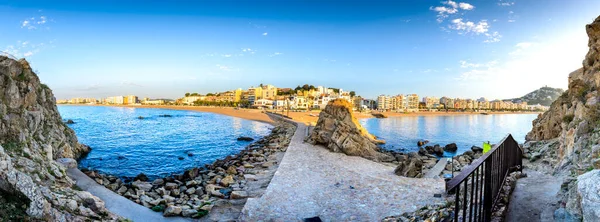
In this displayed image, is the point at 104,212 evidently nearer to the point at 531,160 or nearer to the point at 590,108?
the point at 590,108

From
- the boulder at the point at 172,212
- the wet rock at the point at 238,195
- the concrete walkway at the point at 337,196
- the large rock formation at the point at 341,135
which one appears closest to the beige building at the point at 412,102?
the large rock formation at the point at 341,135

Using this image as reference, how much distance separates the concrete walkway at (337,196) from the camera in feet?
27.0

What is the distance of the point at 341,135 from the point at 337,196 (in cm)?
1058

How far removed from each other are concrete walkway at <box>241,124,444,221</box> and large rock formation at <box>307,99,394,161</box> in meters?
6.00

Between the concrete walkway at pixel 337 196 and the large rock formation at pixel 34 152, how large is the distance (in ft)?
13.4

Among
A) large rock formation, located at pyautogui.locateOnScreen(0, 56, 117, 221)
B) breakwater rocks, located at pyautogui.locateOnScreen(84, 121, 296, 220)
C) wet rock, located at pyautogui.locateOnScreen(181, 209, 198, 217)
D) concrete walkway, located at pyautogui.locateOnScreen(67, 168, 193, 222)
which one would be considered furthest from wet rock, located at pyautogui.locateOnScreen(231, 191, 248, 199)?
large rock formation, located at pyautogui.locateOnScreen(0, 56, 117, 221)

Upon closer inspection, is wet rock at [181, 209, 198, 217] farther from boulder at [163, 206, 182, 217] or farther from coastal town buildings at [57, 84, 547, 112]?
coastal town buildings at [57, 84, 547, 112]

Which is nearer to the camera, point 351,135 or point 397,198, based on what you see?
point 397,198

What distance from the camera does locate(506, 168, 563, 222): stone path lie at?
431 centimetres

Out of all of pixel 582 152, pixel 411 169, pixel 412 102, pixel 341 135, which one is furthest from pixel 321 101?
pixel 582 152

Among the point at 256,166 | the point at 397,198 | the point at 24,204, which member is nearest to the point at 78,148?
the point at 256,166

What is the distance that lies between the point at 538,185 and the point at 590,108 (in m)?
2.71

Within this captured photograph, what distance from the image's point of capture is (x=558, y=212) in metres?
3.42

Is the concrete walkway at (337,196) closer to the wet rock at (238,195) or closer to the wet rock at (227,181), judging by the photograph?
the wet rock at (238,195)
